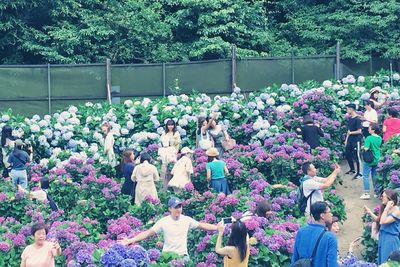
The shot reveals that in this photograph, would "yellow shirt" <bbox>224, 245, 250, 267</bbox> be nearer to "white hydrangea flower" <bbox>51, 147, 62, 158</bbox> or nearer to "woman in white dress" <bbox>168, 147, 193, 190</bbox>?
"woman in white dress" <bbox>168, 147, 193, 190</bbox>

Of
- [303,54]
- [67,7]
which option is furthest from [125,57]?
[303,54]

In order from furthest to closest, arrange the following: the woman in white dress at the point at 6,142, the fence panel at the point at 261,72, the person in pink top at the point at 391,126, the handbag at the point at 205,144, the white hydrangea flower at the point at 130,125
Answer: the fence panel at the point at 261,72
the white hydrangea flower at the point at 130,125
the woman in white dress at the point at 6,142
the handbag at the point at 205,144
the person in pink top at the point at 391,126

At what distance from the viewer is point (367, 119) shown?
18.5 m

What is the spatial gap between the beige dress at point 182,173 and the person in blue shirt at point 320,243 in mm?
6227

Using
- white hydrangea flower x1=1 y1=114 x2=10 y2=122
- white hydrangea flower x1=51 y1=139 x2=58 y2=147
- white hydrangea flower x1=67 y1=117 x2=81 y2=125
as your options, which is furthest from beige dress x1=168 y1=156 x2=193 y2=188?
white hydrangea flower x1=1 y1=114 x2=10 y2=122

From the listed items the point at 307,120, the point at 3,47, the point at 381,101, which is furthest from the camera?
the point at 3,47

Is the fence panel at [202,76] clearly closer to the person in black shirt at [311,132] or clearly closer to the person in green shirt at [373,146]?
the person in black shirt at [311,132]

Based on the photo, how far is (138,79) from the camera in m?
24.5

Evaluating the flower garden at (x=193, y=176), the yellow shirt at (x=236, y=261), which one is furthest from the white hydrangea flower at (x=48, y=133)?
the yellow shirt at (x=236, y=261)

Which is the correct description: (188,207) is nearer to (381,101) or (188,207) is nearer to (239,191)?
(239,191)

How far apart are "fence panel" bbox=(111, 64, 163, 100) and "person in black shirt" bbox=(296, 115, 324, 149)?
666 centimetres

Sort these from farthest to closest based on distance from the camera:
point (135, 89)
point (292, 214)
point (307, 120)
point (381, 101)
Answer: point (135, 89) < point (381, 101) < point (307, 120) < point (292, 214)

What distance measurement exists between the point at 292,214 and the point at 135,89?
10.3m

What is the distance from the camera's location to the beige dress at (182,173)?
16.5m
